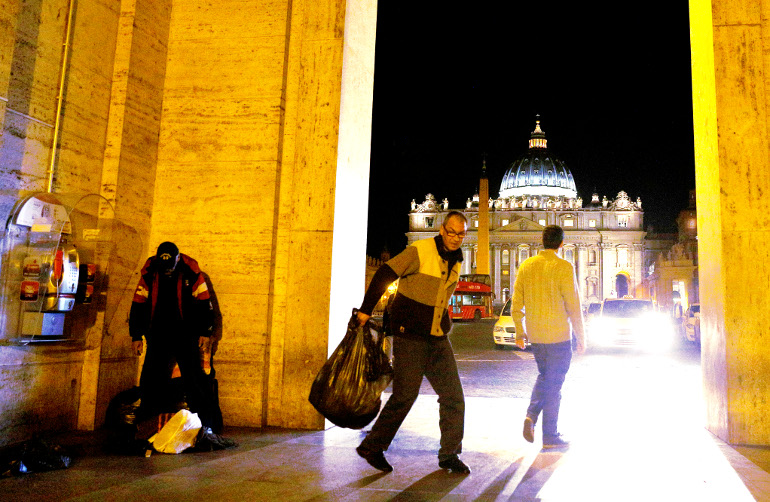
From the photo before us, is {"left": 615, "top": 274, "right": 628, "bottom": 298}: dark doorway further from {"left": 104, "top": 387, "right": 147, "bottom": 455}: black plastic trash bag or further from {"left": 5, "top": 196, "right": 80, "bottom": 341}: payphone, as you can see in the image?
{"left": 5, "top": 196, "right": 80, "bottom": 341}: payphone

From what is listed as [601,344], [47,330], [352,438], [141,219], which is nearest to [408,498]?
[352,438]

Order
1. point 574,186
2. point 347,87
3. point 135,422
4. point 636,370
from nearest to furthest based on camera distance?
point 135,422 → point 347,87 → point 636,370 → point 574,186

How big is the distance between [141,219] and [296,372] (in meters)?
1.89

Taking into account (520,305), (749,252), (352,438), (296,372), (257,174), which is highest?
(257,174)

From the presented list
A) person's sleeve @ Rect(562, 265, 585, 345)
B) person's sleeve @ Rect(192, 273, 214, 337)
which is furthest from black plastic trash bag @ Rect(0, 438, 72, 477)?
person's sleeve @ Rect(562, 265, 585, 345)

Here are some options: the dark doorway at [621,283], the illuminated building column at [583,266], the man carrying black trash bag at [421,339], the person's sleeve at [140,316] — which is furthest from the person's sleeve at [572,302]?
the dark doorway at [621,283]

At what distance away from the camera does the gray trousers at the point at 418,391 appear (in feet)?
11.8

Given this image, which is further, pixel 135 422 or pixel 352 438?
pixel 352 438

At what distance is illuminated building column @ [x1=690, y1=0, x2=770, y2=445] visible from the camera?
4402 millimetres

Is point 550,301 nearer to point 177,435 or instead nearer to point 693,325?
point 177,435

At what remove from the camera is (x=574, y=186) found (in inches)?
4245

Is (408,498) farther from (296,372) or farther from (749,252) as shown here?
(749,252)

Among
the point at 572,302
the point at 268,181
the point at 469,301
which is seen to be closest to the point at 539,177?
the point at 469,301

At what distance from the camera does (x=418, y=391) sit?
3588mm
